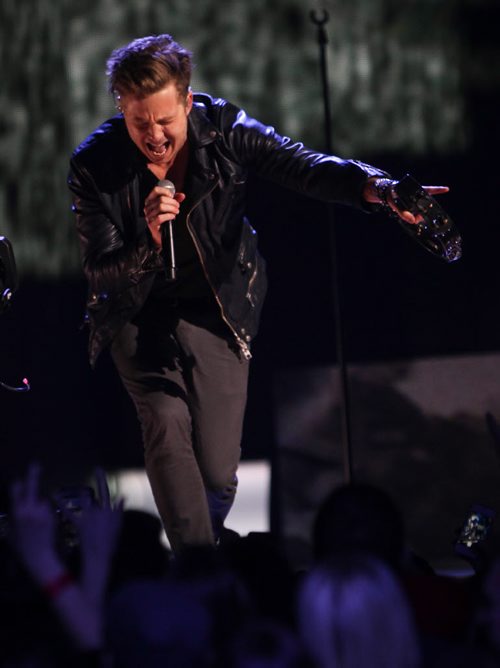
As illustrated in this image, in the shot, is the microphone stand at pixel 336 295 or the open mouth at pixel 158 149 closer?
the open mouth at pixel 158 149

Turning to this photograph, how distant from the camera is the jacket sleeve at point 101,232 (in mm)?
3209

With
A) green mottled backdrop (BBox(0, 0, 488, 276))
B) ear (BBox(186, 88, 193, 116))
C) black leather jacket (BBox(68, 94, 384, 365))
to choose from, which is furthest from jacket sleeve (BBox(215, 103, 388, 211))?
green mottled backdrop (BBox(0, 0, 488, 276))

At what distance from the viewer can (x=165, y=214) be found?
2.91m

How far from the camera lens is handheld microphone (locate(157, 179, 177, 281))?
2914 millimetres

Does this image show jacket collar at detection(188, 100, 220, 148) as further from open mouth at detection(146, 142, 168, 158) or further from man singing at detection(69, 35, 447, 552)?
open mouth at detection(146, 142, 168, 158)

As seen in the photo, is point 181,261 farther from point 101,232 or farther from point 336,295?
point 336,295

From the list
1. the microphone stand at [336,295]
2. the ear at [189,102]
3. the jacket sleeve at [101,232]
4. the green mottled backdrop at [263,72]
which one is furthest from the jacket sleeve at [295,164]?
the green mottled backdrop at [263,72]

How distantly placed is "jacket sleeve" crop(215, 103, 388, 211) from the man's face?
0.69ft

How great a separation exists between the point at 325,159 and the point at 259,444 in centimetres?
159

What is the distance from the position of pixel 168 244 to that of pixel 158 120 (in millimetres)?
362

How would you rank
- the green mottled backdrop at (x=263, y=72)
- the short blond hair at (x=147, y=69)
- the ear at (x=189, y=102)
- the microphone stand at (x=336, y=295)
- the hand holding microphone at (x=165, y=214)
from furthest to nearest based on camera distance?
the green mottled backdrop at (x=263, y=72) → the microphone stand at (x=336, y=295) → the ear at (x=189, y=102) → the short blond hair at (x=147, y=69) → the hand holding microphone at (x=165, y=214)

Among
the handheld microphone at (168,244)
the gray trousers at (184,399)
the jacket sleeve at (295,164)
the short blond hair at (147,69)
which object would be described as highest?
the short blond hair at (147,69)

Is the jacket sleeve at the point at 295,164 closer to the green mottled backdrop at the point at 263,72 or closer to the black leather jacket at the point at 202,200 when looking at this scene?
the black leather jacket at the point at 202,200

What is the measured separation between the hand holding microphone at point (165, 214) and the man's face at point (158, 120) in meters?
0.25
